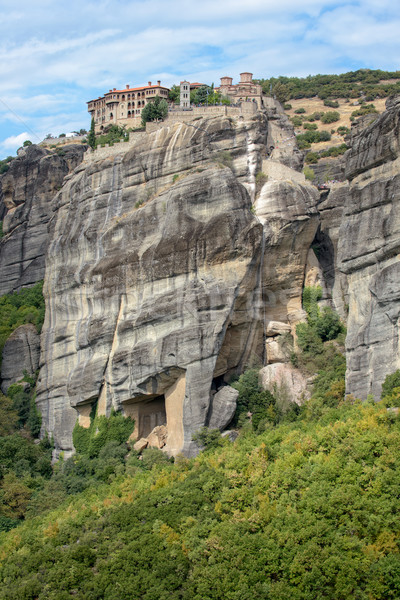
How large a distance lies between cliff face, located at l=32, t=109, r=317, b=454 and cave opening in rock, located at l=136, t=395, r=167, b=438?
5cm

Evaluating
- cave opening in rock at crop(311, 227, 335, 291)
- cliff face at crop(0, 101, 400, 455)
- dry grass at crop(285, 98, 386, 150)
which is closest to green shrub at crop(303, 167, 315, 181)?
cliff face at crop(0, 101, 400, 455)

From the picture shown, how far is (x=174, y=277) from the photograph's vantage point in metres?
Result: 44.3

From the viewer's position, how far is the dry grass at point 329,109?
227 feet

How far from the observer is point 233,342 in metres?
44.9

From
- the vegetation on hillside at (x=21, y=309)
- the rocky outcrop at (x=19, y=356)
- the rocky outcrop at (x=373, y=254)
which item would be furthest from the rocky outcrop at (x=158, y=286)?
the rocky outcrop at (x=373, y=254)

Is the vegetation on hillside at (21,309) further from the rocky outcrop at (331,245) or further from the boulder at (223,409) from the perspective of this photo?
the rocky outcrop at (331,245)

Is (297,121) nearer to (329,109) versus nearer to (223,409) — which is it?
(329,109)

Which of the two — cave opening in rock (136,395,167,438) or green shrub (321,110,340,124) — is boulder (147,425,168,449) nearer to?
cave opening in rock (136,395,167,438)

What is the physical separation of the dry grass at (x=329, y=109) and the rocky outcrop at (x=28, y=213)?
60.0 feet

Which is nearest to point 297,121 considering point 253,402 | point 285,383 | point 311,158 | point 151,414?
point 311,158

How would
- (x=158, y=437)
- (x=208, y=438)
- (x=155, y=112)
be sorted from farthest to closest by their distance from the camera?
(x=155, y=112) → (x=158, y=437) → (x=208, y=438)

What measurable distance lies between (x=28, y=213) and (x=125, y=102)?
933cm

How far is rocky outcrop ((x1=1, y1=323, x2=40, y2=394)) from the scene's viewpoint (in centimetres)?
5347

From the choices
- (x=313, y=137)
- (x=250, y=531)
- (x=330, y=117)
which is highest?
(x=330, y=117)
